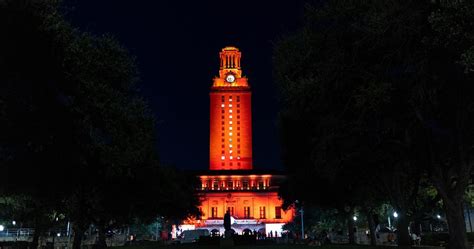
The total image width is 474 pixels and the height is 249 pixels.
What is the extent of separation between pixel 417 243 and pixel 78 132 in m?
36.9

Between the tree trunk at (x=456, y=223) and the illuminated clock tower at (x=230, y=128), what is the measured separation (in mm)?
157775

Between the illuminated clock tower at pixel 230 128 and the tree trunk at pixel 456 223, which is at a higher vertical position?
the illuminated clock tower at pixel 230 128

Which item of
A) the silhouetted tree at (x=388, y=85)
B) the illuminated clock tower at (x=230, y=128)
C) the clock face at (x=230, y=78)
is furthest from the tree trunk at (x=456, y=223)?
the clock face at (x=230, y=78)

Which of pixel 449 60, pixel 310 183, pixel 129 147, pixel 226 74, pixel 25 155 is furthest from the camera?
pixel 226 74

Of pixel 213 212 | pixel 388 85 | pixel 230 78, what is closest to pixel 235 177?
pixel 213 212

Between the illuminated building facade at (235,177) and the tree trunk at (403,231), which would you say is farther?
the illuminated building facade at (235,177)

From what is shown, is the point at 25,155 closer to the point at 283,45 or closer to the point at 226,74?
the point at 283,45

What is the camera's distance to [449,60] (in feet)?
65.7

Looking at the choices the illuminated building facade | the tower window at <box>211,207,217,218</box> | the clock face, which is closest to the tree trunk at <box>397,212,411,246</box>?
the illuminated building facade

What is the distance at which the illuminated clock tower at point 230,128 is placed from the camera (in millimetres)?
183750

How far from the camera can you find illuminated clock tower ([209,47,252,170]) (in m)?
184

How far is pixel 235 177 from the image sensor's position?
175 m

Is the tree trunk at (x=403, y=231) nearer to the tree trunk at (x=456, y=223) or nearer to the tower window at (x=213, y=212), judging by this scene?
the tree trunk at (x=456, y=223)

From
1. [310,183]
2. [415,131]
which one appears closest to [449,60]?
[415,131]
